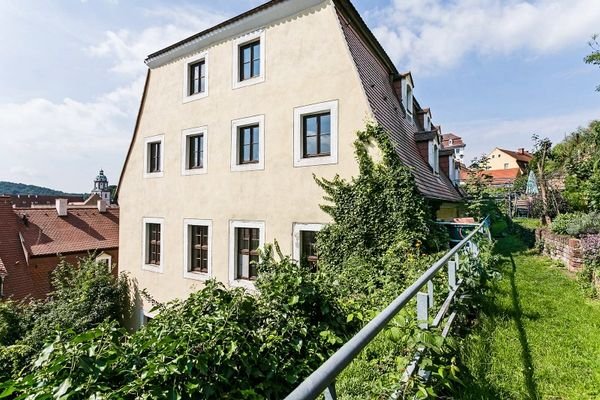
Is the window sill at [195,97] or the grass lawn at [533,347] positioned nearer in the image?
the grass lawn at [533,347]

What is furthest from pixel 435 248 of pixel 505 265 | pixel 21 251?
pixel 21 251

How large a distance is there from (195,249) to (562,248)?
1212 centimetres

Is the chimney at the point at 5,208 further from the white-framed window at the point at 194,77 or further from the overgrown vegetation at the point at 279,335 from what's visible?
the overgrown vegetation at the point at 279,335

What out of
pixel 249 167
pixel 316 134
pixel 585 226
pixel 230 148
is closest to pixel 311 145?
pixel 316 134

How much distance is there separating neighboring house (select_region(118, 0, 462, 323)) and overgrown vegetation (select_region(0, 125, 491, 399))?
4.08ft

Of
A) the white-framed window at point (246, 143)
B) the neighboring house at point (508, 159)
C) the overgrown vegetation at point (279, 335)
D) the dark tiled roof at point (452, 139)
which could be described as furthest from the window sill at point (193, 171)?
the neighboring house at point (508, 159)

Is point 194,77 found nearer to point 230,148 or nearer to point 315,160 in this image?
point 230,148

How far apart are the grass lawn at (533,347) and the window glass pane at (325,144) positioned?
222 inches

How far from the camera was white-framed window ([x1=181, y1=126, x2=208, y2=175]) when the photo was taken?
12680 mm

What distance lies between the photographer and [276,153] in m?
10.5

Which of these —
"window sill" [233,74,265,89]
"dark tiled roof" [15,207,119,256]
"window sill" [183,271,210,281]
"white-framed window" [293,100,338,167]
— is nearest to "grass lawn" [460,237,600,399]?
"white-framed window" [293,100,338,167]

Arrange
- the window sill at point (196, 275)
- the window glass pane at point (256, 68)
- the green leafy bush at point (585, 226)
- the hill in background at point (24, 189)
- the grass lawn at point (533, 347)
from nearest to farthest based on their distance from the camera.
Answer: the grass lawn at point (533, 347), the green leafy bush at point (585, 226), the window glass pane at point (256, 68), the window sill at point (196, 275), the hill in background at point (24, 189)

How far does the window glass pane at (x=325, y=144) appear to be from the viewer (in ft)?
32.1

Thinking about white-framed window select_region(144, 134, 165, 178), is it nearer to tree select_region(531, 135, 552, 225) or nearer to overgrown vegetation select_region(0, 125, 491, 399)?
overgrown vegetation select_region(0, 125, 491, 399)
